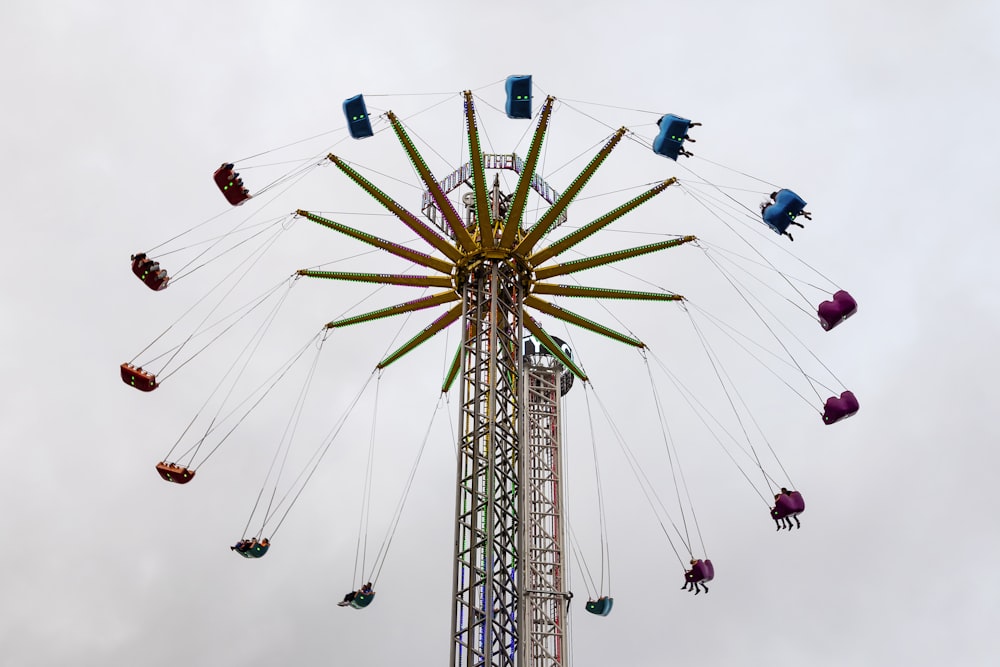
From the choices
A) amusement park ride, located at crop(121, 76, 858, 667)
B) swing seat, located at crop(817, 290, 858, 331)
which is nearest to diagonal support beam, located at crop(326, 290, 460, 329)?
amusement park ride, located at crop(121, 76, 858, 667)

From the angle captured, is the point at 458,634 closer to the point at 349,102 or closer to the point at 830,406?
the point at 830,406

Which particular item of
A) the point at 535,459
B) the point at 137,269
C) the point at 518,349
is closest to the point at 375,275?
the point at 518,349

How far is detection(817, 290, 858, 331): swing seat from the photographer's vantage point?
1853 centimetres

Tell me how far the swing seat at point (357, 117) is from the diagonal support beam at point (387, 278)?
9.76 ft

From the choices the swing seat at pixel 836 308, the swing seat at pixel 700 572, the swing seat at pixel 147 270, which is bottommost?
the swing seat at pixel 700 572

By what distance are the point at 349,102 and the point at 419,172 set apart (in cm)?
228

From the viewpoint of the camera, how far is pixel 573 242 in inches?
766

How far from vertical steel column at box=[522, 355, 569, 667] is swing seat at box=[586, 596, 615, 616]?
3.47 meters

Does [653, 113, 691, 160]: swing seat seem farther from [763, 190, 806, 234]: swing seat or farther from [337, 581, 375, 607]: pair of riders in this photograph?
[337, 581, 375, 607]: pair of riders

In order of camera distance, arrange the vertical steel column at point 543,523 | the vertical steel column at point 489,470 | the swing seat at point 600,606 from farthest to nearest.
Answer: the vertical steel column at point 543,523
the swing seat at point 600,606
the vertical steel column at point 489,470

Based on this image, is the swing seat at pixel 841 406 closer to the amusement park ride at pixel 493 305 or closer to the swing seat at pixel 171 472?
the amusement park ride at pixel 493 305

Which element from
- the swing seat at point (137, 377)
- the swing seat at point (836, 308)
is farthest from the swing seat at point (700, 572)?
the swing seat at point (137, 377)

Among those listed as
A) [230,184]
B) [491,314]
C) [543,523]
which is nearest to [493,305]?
[491,314]

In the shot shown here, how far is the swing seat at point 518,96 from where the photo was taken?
17891 millimetres
